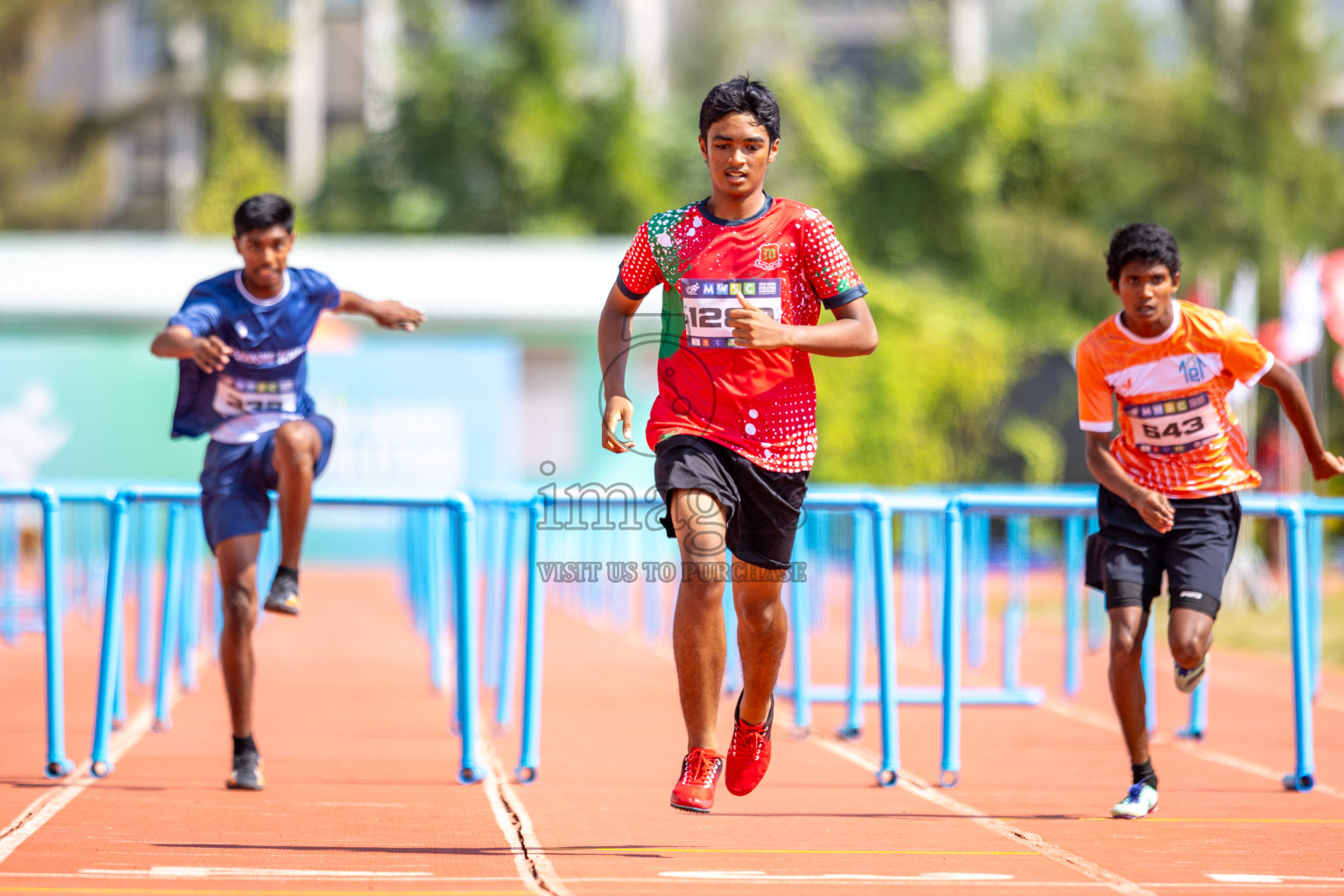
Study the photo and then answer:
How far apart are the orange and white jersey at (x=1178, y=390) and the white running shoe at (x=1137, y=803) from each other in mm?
934

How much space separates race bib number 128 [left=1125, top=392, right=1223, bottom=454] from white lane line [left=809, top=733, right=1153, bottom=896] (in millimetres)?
1316

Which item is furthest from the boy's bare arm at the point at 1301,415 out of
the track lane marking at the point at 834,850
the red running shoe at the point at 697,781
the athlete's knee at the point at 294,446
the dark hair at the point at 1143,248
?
the athlete's knee at the point at 294,446

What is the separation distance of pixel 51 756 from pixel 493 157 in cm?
3361

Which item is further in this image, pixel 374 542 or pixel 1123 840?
pixel 374 542

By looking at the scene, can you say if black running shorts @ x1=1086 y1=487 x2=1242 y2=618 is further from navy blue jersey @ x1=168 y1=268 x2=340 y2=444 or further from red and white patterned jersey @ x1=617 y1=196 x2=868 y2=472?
navy blue jersey @ x1=168 y1=268 x2=340 y2=444

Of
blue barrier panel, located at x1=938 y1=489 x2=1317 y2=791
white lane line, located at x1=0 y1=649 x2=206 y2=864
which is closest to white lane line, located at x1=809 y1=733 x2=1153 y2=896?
blue barrier panel, located at x1=938 y1=489 x2=1317 y2=791

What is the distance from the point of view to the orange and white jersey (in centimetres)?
552

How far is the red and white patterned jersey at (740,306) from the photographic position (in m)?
4.61

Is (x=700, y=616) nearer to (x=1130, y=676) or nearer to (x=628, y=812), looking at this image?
(x=628, y=812)

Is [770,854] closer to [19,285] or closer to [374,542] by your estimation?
[374,542]

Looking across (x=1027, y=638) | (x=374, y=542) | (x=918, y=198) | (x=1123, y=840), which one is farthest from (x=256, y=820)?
(x=918, y=198)

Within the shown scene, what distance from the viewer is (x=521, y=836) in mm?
4898

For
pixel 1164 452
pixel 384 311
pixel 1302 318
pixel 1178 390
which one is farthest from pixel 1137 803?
pixel 1302 318

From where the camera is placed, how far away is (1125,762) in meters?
6.92
